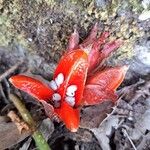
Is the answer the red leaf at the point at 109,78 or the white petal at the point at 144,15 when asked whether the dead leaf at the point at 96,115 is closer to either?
the red leaf at the point at 109,78

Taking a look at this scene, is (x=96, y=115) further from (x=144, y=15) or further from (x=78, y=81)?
(x=144, y=15)

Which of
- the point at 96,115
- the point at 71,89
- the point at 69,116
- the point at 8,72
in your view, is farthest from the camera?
the point at 8,72

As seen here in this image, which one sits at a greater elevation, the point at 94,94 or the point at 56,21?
the point at 56,21

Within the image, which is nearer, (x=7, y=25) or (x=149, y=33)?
(x=149, y=33)

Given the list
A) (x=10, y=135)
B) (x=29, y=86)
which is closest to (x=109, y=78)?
(x=29, y=86)

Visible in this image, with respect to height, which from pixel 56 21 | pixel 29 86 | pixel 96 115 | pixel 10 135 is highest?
pixel 56 21

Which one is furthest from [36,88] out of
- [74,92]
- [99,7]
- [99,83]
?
[99,7]

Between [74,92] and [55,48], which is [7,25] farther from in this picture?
[74,92]
